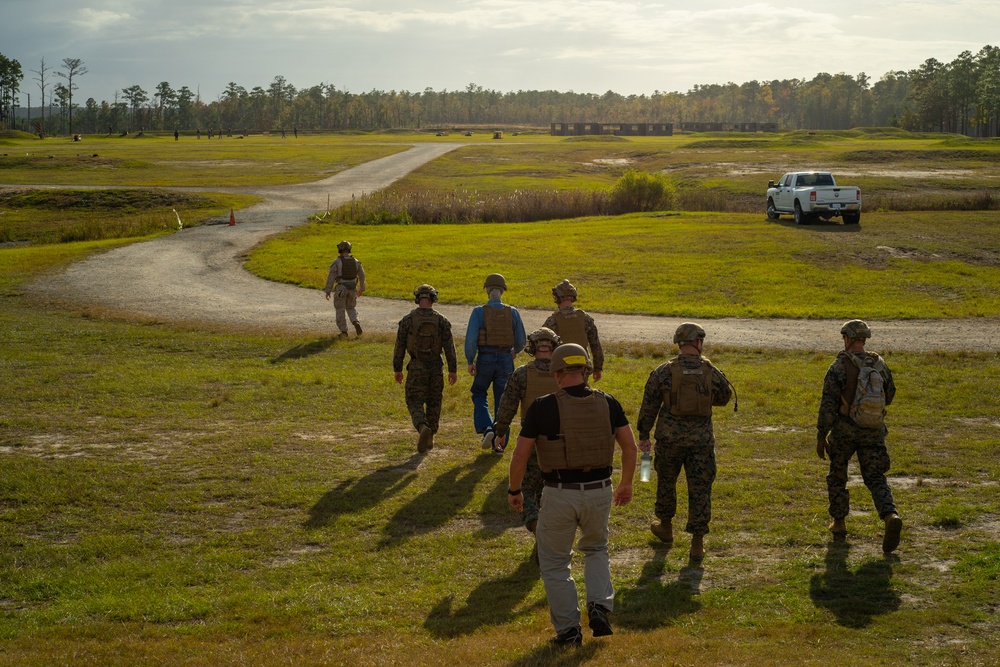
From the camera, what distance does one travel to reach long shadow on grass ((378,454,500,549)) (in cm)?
1011

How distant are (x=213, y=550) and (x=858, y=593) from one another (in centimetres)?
592

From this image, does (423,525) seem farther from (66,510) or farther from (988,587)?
(988,587)

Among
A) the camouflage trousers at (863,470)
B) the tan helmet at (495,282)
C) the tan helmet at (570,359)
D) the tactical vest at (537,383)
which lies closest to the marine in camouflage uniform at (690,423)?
the tactical vest at (537,383)

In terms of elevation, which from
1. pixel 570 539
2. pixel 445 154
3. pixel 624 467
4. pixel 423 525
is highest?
pixel 445 154

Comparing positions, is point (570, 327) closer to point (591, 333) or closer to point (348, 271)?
point (591, 333)

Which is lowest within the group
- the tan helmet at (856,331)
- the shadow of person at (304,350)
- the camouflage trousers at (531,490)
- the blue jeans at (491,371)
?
the shadow of person at (304,350)

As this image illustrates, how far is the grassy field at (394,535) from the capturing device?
23.6ft

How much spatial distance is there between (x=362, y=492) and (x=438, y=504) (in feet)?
3.32

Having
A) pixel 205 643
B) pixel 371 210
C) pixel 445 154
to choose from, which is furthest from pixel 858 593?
pixel 445 154

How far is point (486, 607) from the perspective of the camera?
318 inches

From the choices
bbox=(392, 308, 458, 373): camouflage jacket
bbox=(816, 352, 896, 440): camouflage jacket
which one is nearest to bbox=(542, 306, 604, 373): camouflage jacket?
bbox=(392, 308, 458, 373): camouflage jacket

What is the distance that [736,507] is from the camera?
10.7 metres

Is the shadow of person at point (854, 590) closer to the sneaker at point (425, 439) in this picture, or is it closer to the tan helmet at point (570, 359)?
the tan helmet at point (570, 359)

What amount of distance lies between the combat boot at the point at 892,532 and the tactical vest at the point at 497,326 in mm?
4934
